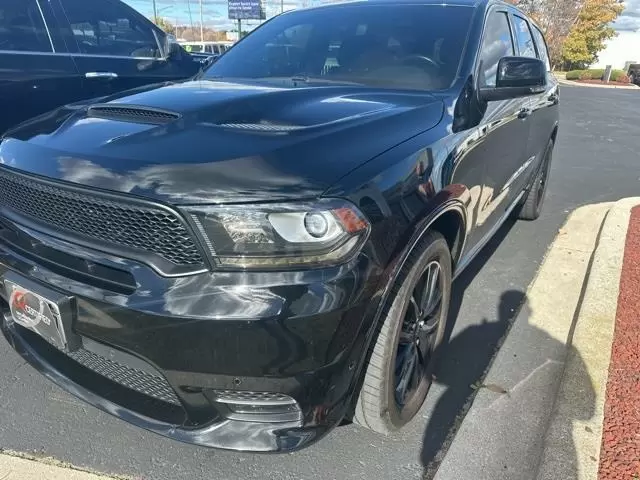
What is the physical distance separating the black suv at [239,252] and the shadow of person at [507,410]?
0.63 ft

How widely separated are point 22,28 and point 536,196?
14.8 feet

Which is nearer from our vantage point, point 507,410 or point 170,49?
point 507,410

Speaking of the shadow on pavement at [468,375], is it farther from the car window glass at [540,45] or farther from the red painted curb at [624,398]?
the car window glass at [540,45]

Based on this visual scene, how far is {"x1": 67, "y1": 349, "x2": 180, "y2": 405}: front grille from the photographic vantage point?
5.88ft

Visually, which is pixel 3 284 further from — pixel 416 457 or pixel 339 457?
pixel 416 457

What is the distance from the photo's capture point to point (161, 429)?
1.78m

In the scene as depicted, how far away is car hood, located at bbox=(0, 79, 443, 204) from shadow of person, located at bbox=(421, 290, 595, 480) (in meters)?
1.25

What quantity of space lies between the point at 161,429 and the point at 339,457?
0.75 metres

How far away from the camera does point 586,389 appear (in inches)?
94.8

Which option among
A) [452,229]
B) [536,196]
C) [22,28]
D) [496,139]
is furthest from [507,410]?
[22,28]

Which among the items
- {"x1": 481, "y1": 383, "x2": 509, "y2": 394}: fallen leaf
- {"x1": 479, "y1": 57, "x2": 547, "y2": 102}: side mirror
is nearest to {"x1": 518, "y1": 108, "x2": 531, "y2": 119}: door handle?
{"x1": 479, "y1": 57, "x2": 547, "y2": 102}: side mirror

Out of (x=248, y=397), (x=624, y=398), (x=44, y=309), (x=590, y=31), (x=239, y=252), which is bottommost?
(x=624, y=398)

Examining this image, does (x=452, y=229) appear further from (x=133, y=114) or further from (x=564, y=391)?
(x=133, y=114)

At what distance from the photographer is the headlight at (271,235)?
160 centimetres
